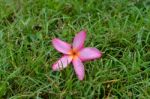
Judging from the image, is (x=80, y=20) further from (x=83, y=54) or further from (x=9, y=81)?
(x=9, y=81)

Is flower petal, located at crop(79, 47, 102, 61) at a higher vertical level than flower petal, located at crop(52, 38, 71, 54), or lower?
lower

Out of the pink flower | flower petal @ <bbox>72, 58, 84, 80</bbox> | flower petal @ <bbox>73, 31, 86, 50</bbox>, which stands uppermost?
flower petal @ <bbox>73, 31, 86, 50</bbox>

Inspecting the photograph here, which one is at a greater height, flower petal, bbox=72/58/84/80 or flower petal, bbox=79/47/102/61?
flower petal, bbox=79/47/102/61

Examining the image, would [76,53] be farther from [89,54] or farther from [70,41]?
[70,41]

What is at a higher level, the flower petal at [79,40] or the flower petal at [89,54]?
the flower petal at [79,40]

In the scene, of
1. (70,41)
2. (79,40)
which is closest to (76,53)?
(79,40)
